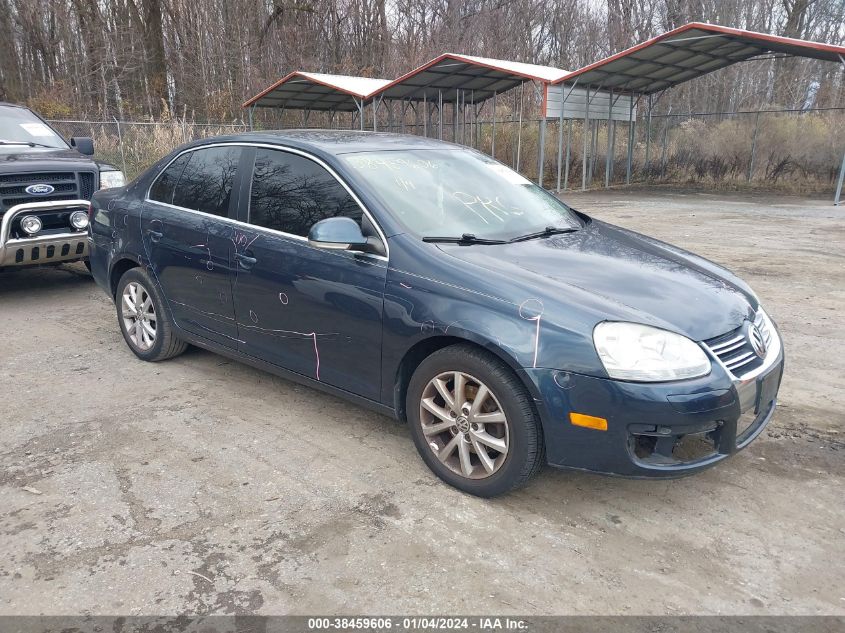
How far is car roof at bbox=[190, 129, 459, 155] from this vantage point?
3.94m

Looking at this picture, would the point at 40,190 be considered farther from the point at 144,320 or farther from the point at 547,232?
the point at 547,232

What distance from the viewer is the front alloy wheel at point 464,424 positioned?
303 cm

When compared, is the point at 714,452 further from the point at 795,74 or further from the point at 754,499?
the point at 795,74

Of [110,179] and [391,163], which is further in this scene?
[110,179]

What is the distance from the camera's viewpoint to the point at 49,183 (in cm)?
666

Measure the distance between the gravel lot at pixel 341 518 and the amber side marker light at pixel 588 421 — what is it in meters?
0.51

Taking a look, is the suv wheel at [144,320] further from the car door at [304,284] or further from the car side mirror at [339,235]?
the car side mirror at [339,235]

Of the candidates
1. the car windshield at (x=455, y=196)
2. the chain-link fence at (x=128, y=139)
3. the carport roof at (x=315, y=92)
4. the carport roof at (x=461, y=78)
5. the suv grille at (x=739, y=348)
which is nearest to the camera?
the suv grille at (x=739, y=348)

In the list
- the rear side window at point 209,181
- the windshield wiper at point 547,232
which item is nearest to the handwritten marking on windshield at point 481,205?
A: the windshield wiper at point 547,232

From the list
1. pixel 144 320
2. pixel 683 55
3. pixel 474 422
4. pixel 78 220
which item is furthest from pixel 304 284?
pixel 683 55

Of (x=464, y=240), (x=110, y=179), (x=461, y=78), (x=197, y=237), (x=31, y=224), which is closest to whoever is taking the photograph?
(x=464, y=240)

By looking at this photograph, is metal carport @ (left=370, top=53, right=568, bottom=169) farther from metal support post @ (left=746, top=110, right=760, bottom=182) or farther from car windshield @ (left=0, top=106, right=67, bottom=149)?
car windshield @ (left=0, top=106, right=67, bottom=149)

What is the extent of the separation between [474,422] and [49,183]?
565cm

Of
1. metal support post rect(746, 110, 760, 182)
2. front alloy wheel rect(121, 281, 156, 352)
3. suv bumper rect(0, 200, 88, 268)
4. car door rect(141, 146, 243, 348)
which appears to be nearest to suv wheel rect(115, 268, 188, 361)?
front alloy wheel rect(121, 281, 156, 352)
